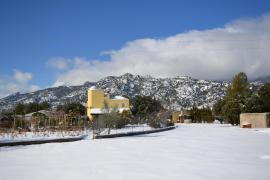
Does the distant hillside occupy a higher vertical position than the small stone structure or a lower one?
higher

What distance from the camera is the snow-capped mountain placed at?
14925cm

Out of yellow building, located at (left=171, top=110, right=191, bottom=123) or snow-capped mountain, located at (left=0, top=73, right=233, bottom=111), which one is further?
snow-capped mountain, located at (left=0, top=73, right=233, bottom=111)

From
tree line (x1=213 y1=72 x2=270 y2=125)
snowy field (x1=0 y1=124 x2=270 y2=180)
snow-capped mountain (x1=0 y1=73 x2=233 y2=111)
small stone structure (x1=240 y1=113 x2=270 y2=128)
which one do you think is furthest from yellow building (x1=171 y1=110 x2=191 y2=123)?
snowy field (x1=0 y1=124 x2=270 y2=180)

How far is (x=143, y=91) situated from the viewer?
525 ft

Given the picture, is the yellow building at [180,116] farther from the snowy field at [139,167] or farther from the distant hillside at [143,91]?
the snowy field at [139,167]

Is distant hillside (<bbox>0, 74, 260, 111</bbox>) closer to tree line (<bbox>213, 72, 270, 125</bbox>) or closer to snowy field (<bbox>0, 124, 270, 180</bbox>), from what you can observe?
tree line (<bbox>213, 72, 270, 125</bbox>)

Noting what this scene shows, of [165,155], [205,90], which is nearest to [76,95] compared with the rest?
[205,90]

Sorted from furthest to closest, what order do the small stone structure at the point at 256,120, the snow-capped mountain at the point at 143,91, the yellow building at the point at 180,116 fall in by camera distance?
the snow-capped mountain at the point at 143,91, the yellow building at the point at 180,116, the small stone structure at the point at 256,120

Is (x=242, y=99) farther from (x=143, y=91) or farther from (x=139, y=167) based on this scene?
(x=143, y=91)

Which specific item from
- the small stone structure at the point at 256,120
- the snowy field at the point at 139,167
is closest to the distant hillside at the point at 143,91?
the small stone structure at the point at 256,120

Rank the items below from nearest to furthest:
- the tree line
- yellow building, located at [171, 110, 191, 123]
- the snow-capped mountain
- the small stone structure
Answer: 1. the small stone structure
2. the tree line
3. yellow building, located at [171, 110, 191, 123]
4. the snow-capped mountain

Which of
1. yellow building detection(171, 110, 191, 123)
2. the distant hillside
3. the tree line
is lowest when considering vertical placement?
yellow building detection(171, 110, 191, 123)

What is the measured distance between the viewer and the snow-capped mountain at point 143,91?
149 m

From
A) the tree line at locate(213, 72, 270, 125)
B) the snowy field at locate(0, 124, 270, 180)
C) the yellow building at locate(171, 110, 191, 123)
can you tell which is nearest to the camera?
the snowy field at locate(0, 124, 270, 180)
